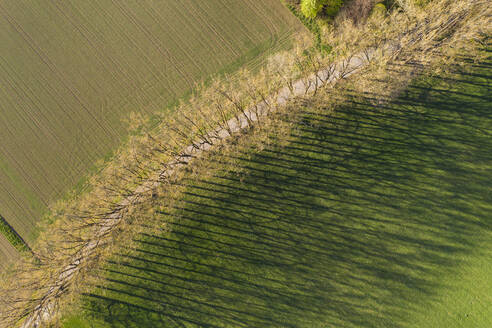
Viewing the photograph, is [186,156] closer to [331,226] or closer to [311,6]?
[331,226]

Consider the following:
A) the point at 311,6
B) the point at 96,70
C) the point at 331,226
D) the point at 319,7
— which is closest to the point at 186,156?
the point at 96,70

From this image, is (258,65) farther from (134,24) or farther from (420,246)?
(420,246)

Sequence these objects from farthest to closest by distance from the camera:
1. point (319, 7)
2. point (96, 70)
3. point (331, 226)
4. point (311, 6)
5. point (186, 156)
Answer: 1. point (96, 70)
2. point (186, 156)
3. point (319, 7)
4. point (311, 6)
5. point (331, 226)

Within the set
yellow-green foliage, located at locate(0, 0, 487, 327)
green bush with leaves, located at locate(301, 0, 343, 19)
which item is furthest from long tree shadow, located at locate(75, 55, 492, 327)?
green bush with leaves, located at locate(301, 0, 343, 19)

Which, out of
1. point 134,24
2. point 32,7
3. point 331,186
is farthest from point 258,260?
point 32,7

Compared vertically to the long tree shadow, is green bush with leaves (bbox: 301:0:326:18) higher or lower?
higher

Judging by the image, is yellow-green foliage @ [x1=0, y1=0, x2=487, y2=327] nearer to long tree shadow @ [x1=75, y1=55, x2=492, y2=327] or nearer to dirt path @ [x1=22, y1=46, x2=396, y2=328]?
dirt path @ [x1=22, y1=46, x2=396, y2=328]
